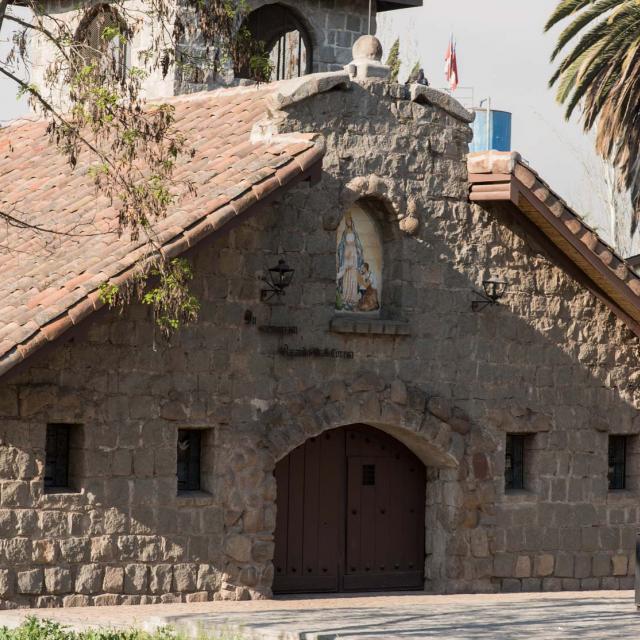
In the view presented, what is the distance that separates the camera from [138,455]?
15.9 metres

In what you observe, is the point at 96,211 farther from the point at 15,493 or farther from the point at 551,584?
the point at 551,584

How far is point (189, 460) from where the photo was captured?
651 inches

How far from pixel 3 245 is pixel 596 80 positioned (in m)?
13.4

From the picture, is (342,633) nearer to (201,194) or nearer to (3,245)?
(201,194)

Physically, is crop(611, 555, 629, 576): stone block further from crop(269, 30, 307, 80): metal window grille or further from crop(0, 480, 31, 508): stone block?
crop(269, 30, 307, 80): metal window grille

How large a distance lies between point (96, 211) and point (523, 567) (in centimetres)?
609

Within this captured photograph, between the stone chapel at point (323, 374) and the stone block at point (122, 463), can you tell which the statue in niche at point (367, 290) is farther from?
the stone block at point (122, 463)

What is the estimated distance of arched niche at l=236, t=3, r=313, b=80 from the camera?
22.2m

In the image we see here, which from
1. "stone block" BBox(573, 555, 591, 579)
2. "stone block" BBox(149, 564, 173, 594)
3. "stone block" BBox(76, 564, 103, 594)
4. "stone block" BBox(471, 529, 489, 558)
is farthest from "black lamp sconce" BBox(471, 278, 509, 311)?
"stone block" BBox(76, 564, 103, 594)

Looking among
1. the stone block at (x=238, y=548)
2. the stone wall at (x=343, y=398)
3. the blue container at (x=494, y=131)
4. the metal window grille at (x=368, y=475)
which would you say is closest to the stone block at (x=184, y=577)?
the stone wall at (x=343, y=398)

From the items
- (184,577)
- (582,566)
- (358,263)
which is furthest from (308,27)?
(184,577)

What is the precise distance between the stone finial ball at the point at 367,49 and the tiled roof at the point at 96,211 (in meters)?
1.02

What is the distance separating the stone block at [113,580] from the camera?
1563 cm

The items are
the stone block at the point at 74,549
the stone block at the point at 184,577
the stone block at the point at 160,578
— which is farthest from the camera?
the stone block at the point at 184,577
